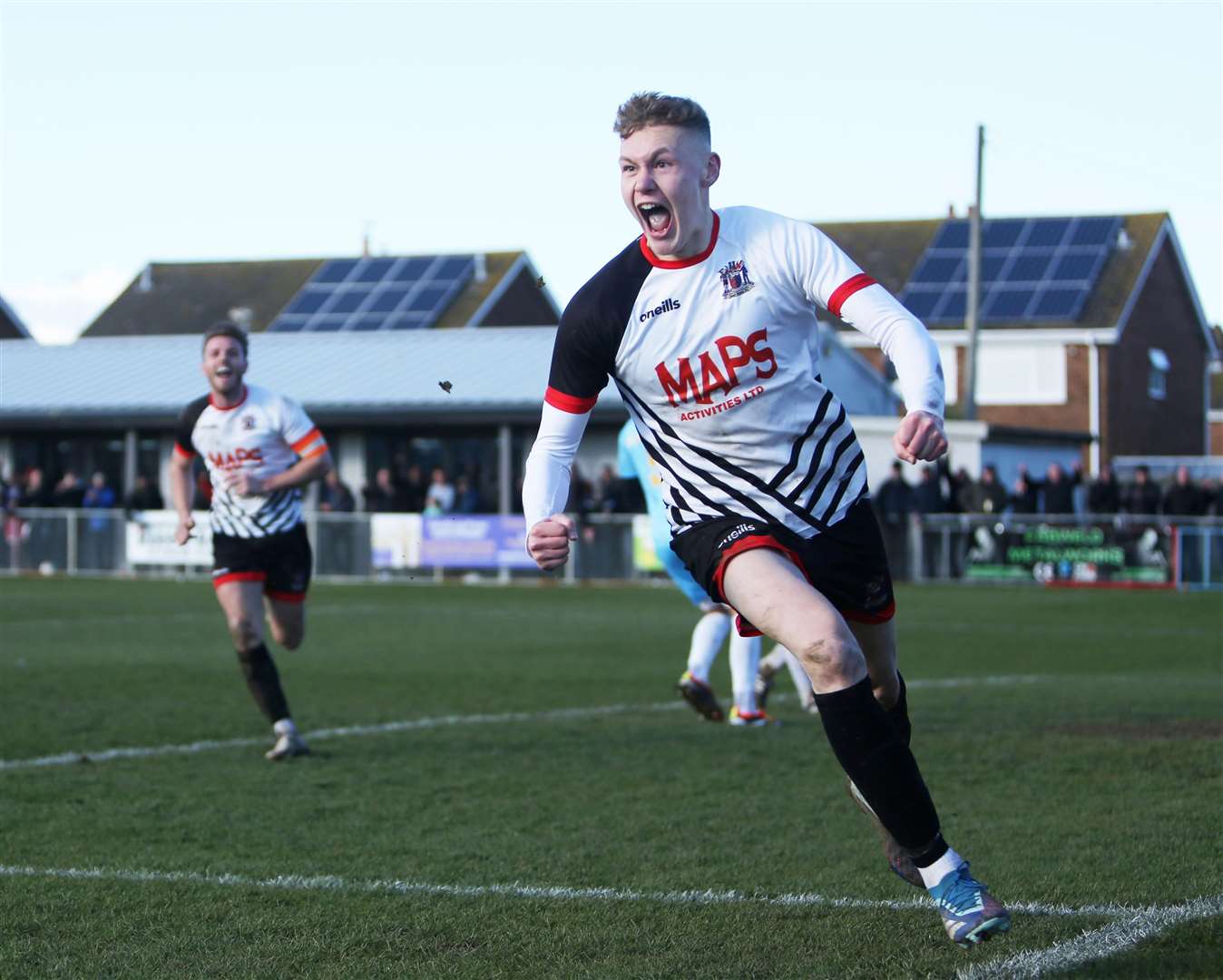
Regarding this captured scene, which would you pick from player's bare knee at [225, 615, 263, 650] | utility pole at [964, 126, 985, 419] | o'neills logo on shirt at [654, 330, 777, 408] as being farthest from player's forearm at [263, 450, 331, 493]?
utility pole at [964, 126, 985, 419]

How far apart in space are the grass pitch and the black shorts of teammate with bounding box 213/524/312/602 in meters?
0.91

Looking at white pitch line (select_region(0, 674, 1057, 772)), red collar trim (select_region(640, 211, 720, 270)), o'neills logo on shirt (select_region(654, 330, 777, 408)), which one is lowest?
white pitch line (select_region(0, 674, 1057, 772))

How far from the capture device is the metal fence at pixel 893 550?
28.2 m

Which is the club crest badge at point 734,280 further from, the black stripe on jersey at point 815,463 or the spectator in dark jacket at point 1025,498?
the spectator in dark jacket at point 1025,498

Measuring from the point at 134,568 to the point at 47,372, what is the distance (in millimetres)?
9367

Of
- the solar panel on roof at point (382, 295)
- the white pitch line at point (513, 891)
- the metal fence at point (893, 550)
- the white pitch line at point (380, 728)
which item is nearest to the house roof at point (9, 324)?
the solar panel on roof at point (382, 295)

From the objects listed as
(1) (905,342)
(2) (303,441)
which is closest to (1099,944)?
(1) (905,342)

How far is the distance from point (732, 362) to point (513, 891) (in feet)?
6.22

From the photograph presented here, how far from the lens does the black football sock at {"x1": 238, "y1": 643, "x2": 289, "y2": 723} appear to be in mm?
9562

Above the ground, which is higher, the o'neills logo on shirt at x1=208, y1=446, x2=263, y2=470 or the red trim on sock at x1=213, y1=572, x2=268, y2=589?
the o'neills logo on shirt at x1=208, y1=446, x2=263, y2=470

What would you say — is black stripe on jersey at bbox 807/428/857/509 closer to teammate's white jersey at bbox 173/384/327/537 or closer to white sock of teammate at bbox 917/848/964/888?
white sock of teammate at bbox 917/848/964/888

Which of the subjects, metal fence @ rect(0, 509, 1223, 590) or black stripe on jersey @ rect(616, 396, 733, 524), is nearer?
black stripe on jersey @ rect(616, 396, 733, 524)

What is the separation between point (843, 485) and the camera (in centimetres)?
536

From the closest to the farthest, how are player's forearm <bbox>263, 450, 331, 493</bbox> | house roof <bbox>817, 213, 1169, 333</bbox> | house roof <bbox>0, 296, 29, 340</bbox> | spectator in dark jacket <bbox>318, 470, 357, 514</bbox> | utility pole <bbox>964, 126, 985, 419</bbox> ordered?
player's forearm <bbox>263, 450, 331, 493</bbox>
spectator in dark jacket <bbox>318, 470, 357, 514</bbox>
utility pole <bbox>964, 126, 985, 419</bbox>
house roof <bbox>817, 213, 1169, 333</bbox>
house roof <bbox>0, 296, 29, 340</bbox>
